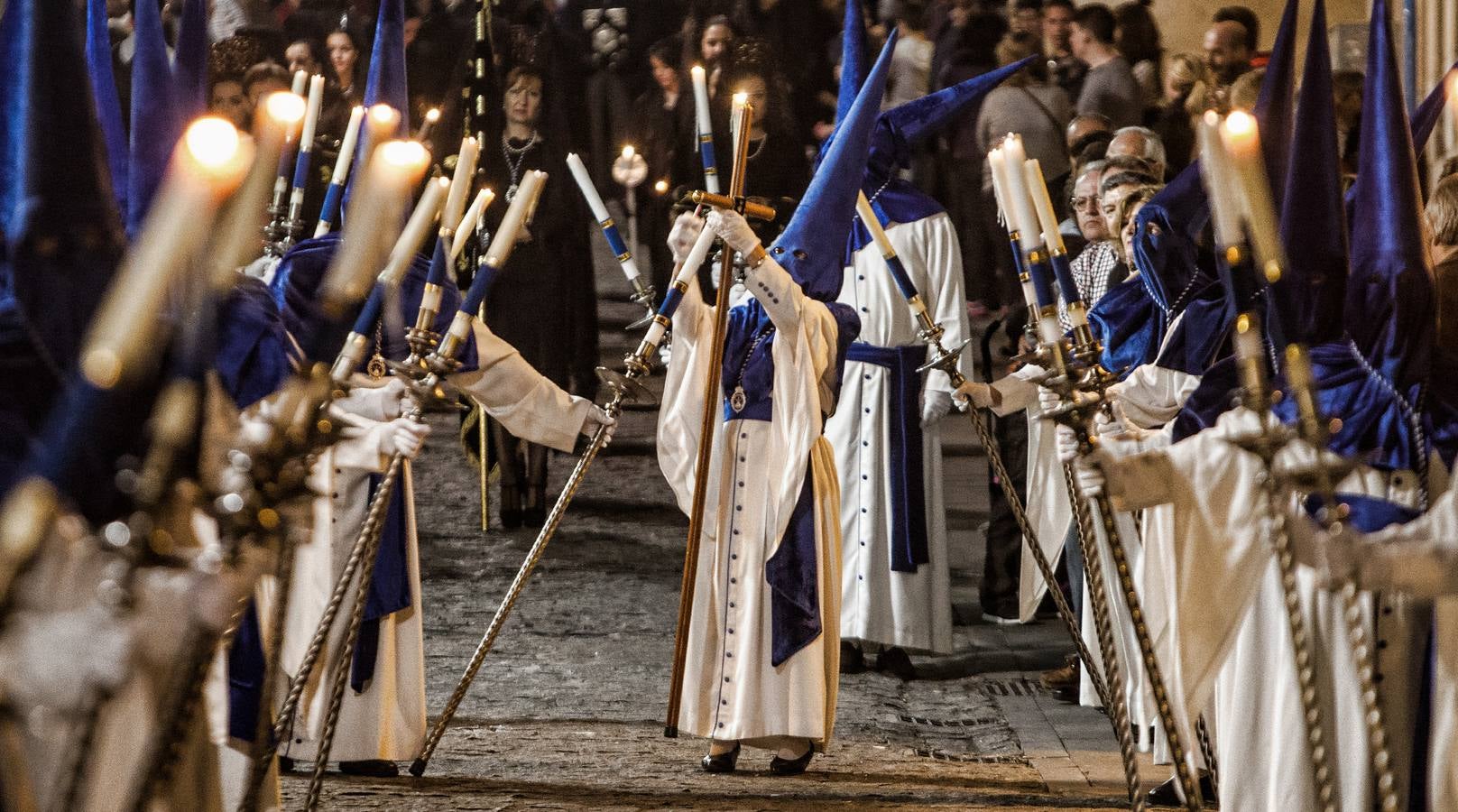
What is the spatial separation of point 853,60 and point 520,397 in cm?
211


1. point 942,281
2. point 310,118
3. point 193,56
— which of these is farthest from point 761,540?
point 193,56

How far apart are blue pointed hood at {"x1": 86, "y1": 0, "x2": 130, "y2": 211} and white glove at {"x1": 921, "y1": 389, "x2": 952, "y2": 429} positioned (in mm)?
4220

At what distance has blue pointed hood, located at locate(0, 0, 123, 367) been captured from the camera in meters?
2.64

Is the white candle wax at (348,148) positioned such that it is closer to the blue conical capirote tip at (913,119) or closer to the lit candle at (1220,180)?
the blue conical capirote tip at (913,119)

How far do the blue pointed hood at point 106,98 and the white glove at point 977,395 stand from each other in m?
2.43

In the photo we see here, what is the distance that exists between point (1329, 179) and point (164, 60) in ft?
7.97

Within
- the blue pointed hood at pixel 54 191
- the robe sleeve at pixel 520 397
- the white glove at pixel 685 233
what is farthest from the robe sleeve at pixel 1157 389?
the blue pointed hood at pixel 54 191

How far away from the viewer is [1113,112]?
1035 centimetres

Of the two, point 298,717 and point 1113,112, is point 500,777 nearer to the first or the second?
point 298,717

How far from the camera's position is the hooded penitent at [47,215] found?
104 inches

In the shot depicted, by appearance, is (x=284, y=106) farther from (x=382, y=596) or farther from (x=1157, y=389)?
(x=1157, y=389)

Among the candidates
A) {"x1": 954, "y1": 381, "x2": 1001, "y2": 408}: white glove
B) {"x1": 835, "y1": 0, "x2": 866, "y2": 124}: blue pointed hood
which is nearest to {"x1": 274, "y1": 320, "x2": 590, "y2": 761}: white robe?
{"x1": 954, "y1": 381, "x2": 1001, "y2": 408}: white glove

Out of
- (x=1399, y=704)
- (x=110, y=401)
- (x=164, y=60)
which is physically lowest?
(x=1399, y=704)

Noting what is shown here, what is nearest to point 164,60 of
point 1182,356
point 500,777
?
point 500,777
